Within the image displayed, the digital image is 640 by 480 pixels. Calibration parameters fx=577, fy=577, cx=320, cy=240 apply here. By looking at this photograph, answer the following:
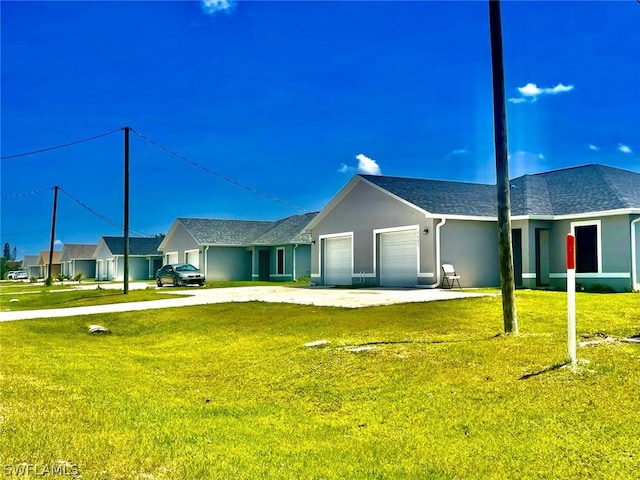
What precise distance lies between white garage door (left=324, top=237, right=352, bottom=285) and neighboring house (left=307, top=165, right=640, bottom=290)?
9 cm

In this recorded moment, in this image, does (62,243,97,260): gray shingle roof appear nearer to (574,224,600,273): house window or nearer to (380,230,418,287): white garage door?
(380,230,418,287): white garage door

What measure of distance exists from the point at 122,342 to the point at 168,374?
5.06 meters

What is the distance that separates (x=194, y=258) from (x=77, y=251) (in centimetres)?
3795

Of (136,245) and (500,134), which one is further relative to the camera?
(136,245)

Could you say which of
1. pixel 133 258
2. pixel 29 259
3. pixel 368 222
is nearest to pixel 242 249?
pixel 133 258

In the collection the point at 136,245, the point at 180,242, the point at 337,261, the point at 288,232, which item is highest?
the point at 288,232

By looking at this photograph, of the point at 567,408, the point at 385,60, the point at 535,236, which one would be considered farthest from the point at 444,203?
the point at 567,408

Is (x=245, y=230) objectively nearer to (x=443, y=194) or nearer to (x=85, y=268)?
(x=443, y=194)

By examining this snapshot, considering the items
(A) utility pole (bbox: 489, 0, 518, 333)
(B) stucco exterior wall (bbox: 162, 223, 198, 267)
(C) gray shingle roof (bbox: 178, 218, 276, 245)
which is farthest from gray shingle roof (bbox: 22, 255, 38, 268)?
(A) utility pole (bbox: 489, 0, 518, 333)

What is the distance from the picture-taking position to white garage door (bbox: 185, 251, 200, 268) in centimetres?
4219

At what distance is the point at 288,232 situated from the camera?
40.5 metres

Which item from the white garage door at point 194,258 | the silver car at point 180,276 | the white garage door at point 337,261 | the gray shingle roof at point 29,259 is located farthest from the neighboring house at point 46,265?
the white garage door at point 337,261

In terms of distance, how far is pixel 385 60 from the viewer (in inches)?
819

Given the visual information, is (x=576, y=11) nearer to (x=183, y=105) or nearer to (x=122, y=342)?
(x=122, y=342)
